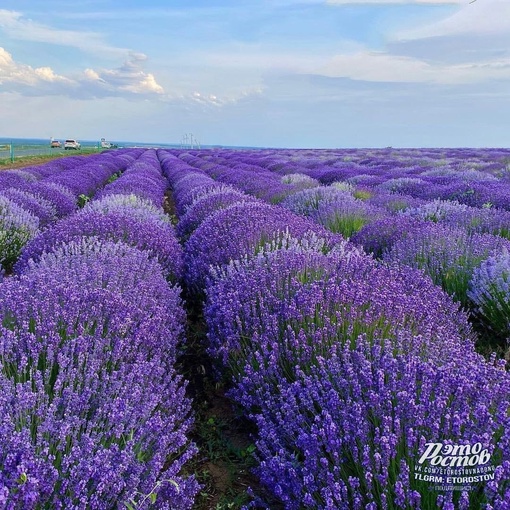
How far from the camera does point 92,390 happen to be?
201 centimetres

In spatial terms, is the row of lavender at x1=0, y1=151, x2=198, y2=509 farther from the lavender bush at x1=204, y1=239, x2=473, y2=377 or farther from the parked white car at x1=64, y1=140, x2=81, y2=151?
the parked white car at x1=64, y1=140, x2=81, y2=151

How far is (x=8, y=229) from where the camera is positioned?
19.0 ft

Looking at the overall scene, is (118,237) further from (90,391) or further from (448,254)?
(90,391)

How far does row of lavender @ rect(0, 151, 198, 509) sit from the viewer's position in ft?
5.12

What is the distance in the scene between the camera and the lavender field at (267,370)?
1.57 meters

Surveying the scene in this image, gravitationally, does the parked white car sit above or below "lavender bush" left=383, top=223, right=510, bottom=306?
above

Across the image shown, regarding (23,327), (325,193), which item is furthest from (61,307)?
(325,193)

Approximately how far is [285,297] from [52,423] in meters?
1.52

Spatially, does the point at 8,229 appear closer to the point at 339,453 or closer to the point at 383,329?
the point at 383,329

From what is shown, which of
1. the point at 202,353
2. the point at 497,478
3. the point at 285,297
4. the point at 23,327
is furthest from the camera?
the point at 202,353

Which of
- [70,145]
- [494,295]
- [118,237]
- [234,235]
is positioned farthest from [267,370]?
[70,145]

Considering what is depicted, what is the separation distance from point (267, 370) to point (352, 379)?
595 millimetres

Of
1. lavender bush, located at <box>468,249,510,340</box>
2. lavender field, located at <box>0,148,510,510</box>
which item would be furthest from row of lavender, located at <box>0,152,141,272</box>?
lavender bush, located at <box>468,249,510,340</box>

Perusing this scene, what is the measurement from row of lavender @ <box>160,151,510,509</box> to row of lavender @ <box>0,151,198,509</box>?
0.34 m
